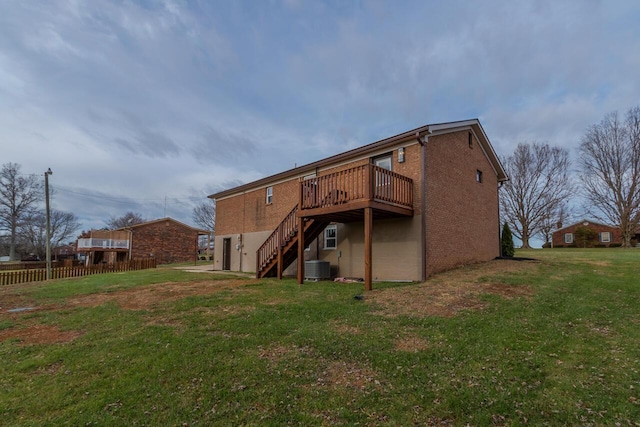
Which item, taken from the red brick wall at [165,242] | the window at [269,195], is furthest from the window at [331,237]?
the red brick wall at [165,242]

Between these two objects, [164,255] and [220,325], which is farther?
[164,255]

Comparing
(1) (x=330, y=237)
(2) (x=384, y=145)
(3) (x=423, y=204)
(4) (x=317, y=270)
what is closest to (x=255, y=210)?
(1) (x=330, y=237)

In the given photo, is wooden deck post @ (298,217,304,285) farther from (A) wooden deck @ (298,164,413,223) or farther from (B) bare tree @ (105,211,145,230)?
(B) bare tree @ (105,211,145,230)

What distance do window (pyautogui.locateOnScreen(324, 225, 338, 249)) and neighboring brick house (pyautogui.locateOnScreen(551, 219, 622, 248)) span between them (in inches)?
1466

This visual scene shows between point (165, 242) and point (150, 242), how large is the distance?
1439 millimetres

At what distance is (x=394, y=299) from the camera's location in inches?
331

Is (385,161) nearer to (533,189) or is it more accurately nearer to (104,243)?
(533,189)

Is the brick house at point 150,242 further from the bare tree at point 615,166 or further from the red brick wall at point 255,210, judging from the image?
the bare tree at point 615,166

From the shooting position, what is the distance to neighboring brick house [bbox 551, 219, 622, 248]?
1471 inches

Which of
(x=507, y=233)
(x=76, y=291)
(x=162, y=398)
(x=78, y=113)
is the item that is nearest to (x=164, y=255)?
(x=78, y=113)

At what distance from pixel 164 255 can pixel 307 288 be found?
1117 inches

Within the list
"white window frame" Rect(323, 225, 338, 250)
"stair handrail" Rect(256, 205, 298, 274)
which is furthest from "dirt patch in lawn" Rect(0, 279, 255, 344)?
"white window frame" Rect(323, 225, 338, 250)

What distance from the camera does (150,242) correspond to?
109 ft

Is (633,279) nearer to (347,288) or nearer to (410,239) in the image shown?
(410,239)
